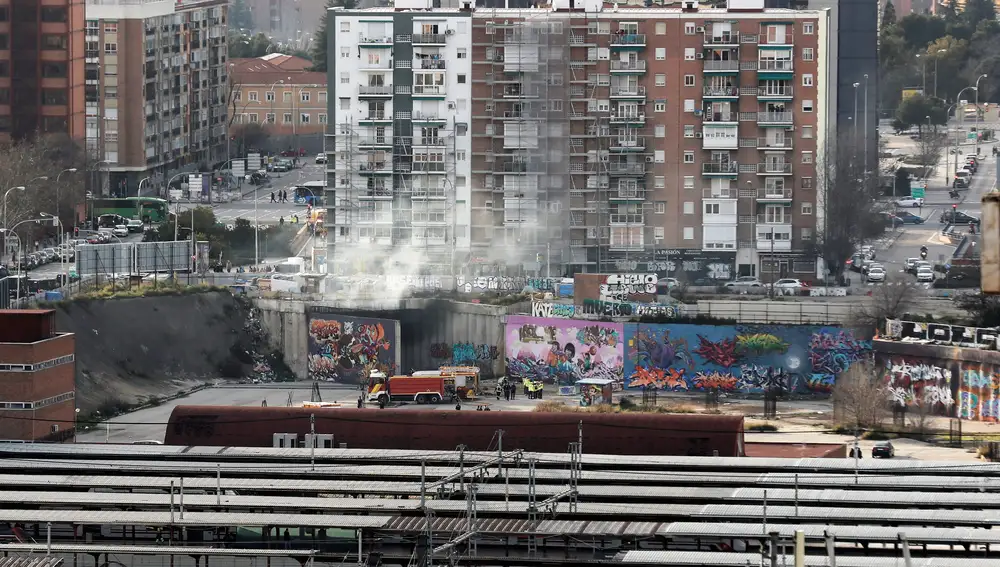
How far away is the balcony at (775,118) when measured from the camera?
101 metres

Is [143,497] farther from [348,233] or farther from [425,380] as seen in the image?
[348,233]

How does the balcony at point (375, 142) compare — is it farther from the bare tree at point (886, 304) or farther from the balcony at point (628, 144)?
the bare tree at point (886, 304)

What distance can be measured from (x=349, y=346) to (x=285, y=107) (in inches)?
2544

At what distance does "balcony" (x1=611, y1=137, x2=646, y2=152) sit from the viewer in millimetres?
102688

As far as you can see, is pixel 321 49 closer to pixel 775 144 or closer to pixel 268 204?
pixel 268 204

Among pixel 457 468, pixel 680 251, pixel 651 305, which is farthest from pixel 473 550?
pixel 680 251

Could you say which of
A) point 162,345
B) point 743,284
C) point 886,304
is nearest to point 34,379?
point 162,345

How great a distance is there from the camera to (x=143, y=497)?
1839 inches

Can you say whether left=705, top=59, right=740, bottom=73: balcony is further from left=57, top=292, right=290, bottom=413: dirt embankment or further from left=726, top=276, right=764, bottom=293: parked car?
left=57, top=292, right=290, bottom=413: dirt embankment

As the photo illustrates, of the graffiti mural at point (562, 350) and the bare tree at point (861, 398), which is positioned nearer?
the bare tree at point (861, 398)

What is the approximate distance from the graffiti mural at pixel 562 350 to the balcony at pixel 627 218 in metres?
16.8

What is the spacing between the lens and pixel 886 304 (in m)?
88.2

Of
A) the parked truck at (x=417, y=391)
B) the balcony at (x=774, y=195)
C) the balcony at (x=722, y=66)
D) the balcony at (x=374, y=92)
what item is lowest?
the parked truck at (x=417, y=391)

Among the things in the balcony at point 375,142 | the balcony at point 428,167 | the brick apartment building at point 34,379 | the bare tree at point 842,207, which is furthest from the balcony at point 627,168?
the brick apartment building at point 34,379
